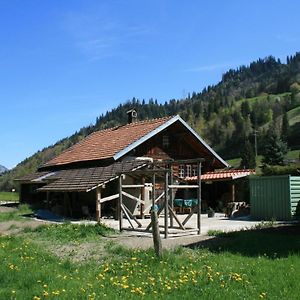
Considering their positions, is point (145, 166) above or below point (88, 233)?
above

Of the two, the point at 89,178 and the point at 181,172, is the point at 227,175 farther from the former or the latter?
the point at 89,178

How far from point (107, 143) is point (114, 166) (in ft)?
17.6

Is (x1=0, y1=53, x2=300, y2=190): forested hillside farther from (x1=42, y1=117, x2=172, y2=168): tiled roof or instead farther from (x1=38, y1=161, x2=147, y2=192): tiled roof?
(x1=38, y1=161, x2=147, y2=192): tiled roof

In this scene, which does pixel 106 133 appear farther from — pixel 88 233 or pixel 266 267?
pixel 266 267

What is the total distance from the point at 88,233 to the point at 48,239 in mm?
1422

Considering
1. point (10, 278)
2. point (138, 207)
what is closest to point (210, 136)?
point (138, 207)

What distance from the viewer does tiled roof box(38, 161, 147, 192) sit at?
24.4 metres

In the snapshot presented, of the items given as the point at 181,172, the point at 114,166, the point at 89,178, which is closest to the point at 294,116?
the point at 181,172

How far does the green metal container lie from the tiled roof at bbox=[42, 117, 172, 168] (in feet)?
26.7

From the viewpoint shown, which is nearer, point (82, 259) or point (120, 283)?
point (120, 283)

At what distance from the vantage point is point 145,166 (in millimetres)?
26125

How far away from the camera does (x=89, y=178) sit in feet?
84.8

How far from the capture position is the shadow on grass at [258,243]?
11.9m

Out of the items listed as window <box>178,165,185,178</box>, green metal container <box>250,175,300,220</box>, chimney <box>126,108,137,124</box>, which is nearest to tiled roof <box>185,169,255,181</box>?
window <box>178,165,185,178</box>
